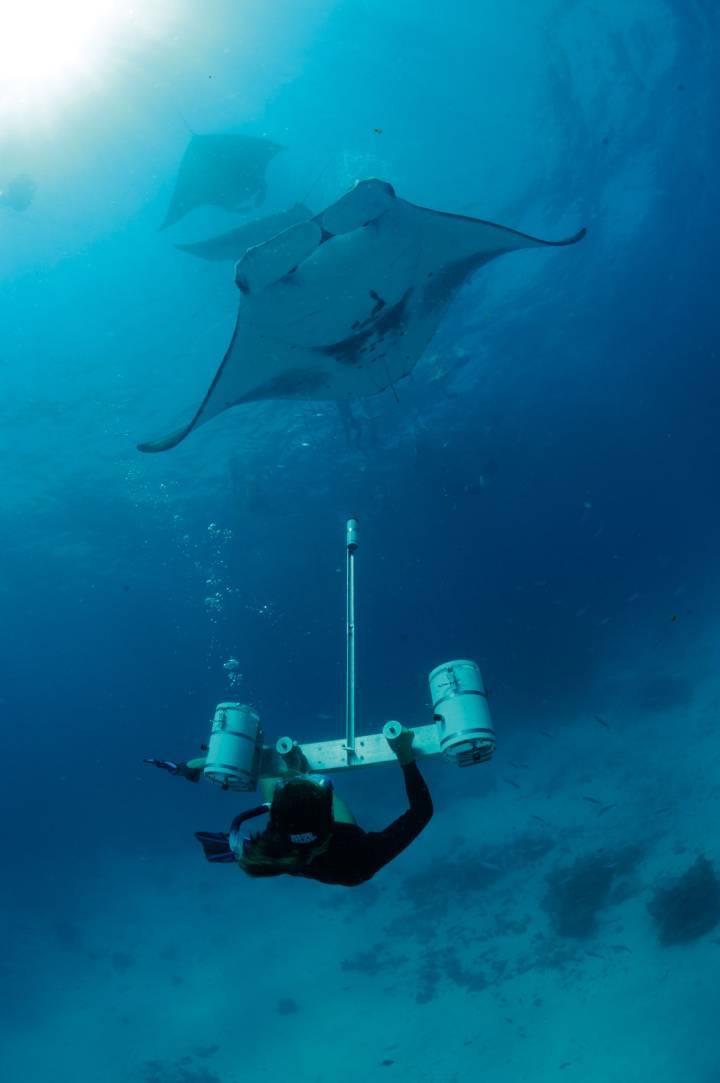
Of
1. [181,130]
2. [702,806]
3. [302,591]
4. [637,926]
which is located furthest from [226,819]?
[181,130]

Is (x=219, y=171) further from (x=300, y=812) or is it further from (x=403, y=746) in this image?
(x=300, y=812)

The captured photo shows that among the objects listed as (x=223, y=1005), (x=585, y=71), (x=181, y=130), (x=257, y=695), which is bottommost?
(x=223, y=1005)

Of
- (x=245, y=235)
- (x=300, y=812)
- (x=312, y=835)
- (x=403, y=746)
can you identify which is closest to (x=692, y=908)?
(x=403, y=746)

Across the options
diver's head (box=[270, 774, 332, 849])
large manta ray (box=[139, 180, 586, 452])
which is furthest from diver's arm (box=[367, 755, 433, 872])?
large manta ray (box=[139, 180, 586, 452])

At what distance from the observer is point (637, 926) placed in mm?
18500

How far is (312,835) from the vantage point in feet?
9.16

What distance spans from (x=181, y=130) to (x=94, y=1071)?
32971 millimetres

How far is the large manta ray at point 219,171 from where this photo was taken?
37.0 feet

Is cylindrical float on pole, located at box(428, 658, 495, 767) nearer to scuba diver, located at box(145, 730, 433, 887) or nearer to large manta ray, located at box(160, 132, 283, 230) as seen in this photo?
scuba diver, located at box(145, 730, 433, 887)

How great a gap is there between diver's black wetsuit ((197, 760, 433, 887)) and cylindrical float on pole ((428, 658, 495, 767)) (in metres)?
0.29

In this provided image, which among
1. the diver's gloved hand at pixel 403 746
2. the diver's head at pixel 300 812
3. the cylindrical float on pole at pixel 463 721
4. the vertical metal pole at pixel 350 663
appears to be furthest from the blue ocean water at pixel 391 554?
the diver's head at pixel 300 812

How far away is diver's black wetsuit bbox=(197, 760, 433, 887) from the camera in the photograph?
329 centimetres

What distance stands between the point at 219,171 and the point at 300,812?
1285 cm

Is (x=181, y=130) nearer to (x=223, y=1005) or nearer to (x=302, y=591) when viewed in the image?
(x=302, y=591)
